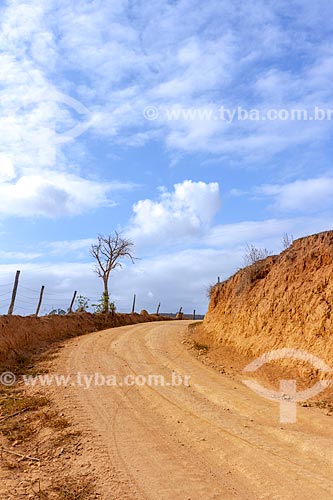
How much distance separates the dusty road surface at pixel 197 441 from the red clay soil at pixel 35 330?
20.8 feet

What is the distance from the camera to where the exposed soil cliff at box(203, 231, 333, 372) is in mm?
13203

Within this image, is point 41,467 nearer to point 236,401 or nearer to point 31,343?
point 236,401

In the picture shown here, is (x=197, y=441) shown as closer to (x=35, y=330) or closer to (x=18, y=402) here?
(x=18, y=402)

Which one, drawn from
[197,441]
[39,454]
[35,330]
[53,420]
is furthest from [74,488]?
[35,330]

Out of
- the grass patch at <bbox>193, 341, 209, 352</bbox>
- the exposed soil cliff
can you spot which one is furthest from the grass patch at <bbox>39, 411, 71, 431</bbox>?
the grass patch at <bbox>193, 341, 209, 352</bbox>

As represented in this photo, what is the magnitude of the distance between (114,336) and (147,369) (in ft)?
27.7

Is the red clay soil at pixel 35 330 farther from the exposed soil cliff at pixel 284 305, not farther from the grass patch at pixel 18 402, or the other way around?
the exposed soil cliff at pixel 284 305

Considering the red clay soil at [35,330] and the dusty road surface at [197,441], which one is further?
the red clay soil at [35,330]

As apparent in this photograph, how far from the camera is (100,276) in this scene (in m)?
44.6

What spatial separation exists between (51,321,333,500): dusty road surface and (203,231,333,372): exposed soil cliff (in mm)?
2747

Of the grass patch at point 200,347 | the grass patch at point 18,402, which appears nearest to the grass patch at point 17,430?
the grass patch at point 18,402

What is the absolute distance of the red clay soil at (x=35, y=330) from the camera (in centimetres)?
1828

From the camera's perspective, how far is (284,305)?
15250 mm

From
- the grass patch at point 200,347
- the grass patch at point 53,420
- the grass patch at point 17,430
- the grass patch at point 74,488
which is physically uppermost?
the grass patch at point 200,347
